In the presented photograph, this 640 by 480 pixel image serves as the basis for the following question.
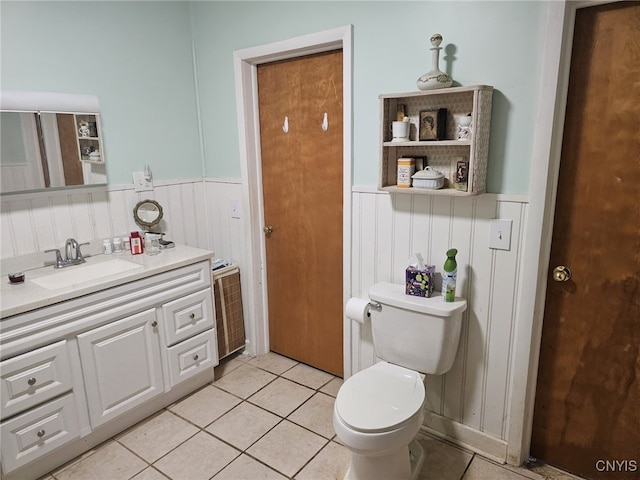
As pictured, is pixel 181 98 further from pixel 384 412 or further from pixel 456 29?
pixel 384 412

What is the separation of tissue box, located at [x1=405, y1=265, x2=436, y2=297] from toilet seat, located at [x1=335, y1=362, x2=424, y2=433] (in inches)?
14.2

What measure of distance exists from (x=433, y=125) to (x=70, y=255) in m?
1.96

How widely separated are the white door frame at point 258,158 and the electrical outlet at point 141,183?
584mm

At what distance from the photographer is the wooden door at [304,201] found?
90.6 inches

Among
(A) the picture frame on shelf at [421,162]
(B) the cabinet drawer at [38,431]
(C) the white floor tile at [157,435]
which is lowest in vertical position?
(C) the white floor tile at [157,435]

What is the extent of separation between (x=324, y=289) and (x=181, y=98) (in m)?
1.55

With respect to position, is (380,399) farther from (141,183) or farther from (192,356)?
(141,183)

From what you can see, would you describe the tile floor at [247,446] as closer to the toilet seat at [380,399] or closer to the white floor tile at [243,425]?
the white floor tile at [243,425]

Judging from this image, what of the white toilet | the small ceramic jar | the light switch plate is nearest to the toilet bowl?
the white toilet

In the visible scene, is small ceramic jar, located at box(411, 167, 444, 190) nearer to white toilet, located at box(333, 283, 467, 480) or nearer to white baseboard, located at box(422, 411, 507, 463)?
white toilet, located at box(333, 283, 467, 480)

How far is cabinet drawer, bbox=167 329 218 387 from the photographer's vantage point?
228 cm

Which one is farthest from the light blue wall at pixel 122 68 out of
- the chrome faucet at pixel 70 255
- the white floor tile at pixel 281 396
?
the white floor tile at pixel 281 396

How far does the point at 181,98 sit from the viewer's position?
2.69 metres

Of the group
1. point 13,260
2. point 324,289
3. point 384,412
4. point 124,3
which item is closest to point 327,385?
point 324,289
